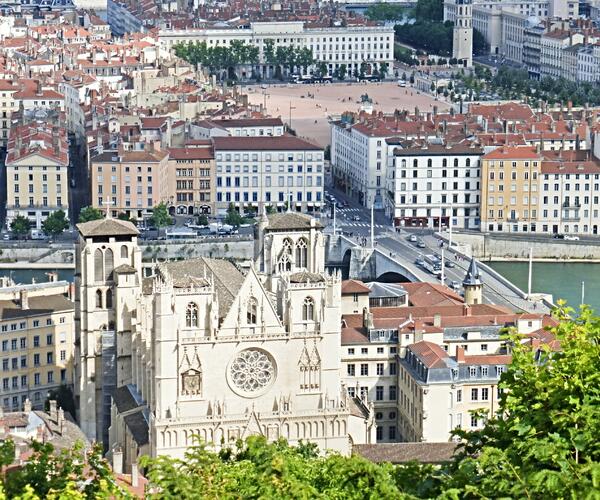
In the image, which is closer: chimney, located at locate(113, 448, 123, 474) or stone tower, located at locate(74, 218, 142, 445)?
chimney, located at locate(113, 448, 123, 474)

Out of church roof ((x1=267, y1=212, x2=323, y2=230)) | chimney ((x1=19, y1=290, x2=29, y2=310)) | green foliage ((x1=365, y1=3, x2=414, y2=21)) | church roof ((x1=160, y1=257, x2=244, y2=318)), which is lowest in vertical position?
green foliage ((x1=365, y1=3, x2=414, y2=21))

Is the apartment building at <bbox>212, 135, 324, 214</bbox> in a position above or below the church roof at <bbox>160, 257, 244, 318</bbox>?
below

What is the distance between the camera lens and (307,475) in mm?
17469

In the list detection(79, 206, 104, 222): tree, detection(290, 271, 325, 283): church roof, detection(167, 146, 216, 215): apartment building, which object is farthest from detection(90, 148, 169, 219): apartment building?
detection(290, 271, 325, 283): church roof

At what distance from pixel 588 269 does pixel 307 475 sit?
102 feet

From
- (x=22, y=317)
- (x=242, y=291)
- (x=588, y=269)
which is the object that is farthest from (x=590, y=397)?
(x=588, y=269)

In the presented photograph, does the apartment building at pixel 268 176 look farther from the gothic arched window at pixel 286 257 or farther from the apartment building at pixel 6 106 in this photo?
the gothic arched window at pixel 286 257

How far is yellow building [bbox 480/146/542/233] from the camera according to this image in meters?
51.2

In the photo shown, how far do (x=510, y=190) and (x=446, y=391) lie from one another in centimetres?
2077

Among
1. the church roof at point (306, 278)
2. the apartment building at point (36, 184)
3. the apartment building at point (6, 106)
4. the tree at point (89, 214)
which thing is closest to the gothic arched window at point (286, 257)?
the church roof at point (306, 278)

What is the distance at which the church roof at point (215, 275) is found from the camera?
28047 millimetres

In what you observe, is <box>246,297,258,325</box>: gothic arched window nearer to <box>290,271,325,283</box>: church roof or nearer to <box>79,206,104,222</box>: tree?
<box>290,271,325,283</box>: church roof

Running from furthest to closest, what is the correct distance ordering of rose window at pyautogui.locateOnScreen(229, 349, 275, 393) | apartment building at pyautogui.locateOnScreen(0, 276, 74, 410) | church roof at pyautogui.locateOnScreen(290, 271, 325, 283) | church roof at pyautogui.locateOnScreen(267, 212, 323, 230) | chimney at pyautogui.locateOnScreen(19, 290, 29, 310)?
chimney at pyautogui.locateOnScreen(19, 290, 29, 310) → apartment building at pyautogui.locateOnScreen(0, 276, 74, 410) → church roof at pyautogui.locateOnScreen(267, 212, 323, 230) → church roof at pyautogui.locateOnScreen(290, 271, 325, 283) → rose window at pyautogui.locateOnScreen(229, 349, 275, 393)

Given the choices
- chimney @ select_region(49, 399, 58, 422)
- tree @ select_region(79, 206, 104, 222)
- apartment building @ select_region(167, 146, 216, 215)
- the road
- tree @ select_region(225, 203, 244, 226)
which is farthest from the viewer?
apartment building @ select_region(167, 146, 216, 215)
